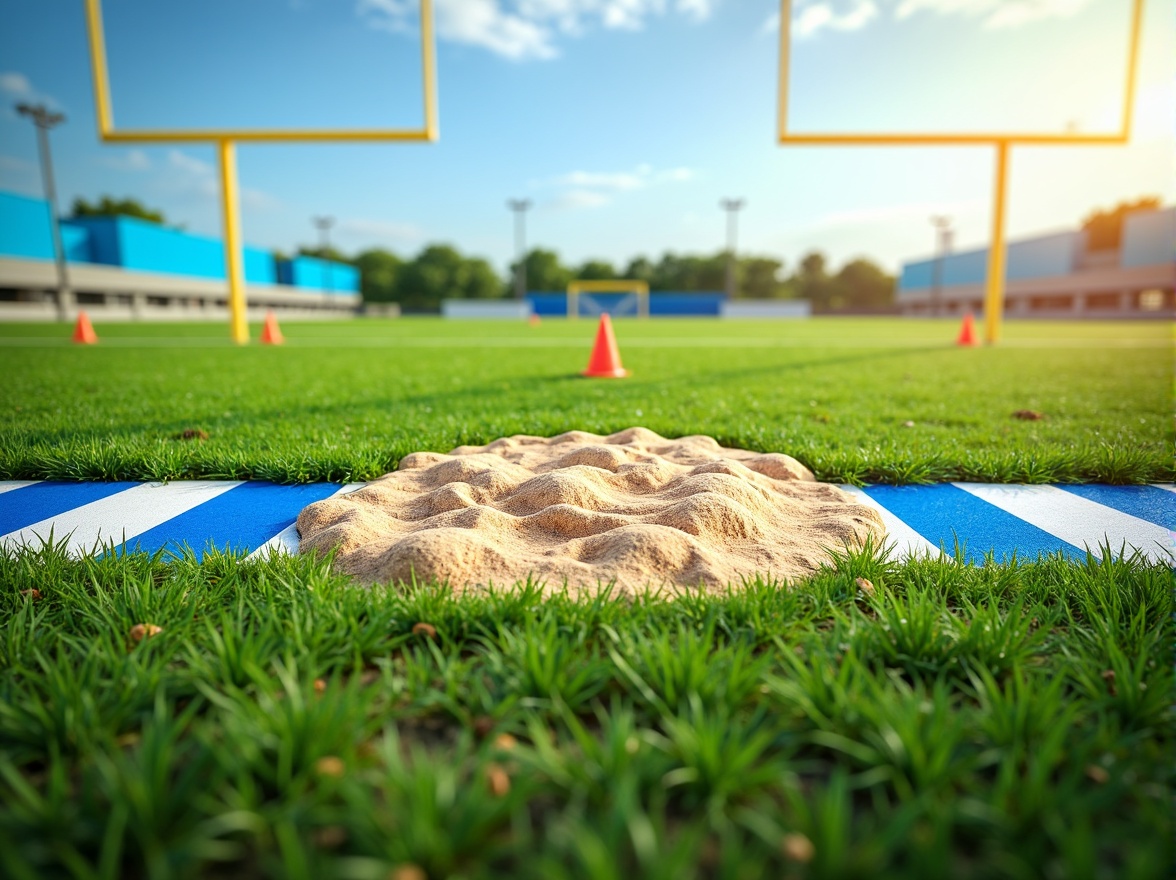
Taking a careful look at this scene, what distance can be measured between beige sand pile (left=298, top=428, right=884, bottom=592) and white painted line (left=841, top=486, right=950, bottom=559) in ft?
0.25

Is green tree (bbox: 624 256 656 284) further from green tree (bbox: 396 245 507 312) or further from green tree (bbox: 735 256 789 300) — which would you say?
green tree (bbox: 396 245 507 312)

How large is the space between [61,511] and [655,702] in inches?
109

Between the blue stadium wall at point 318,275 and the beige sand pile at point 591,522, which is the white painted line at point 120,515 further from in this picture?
the blue stadium wall at point 318,275

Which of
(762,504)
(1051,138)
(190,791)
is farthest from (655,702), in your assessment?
(1051,138)

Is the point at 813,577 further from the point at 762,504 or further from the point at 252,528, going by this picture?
the point at 252,528

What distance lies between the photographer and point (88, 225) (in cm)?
4091

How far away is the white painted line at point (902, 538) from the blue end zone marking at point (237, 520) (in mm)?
2240

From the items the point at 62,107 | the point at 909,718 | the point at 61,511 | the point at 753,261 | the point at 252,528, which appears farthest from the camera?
the point at 753,261

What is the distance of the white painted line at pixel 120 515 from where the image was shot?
2182 millimetres

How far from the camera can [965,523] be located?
2.42 metres

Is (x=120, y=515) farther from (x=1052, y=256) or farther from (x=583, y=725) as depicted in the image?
(x=1052, y=256)

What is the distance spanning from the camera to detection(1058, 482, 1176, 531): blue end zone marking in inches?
97.7

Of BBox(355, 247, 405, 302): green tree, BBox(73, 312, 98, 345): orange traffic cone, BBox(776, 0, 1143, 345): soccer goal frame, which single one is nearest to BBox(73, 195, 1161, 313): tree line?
BBox(355, 247, 405, 302): green tree

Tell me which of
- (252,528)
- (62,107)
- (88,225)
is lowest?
(252,528)
